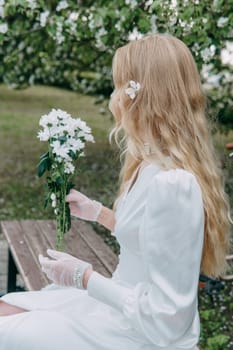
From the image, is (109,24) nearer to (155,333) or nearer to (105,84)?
(155,333)

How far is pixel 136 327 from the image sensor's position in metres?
2.45

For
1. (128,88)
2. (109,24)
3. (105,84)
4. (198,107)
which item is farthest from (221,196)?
(105,84)

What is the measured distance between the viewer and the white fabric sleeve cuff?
249 cm

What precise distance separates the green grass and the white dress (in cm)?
128

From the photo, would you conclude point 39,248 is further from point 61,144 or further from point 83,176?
point 83,176

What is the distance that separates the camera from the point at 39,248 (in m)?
4.79

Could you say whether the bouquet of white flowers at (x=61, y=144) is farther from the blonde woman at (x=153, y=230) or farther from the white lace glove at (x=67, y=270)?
the white lace glove at (x=67, y=270)

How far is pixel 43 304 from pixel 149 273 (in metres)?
0.53

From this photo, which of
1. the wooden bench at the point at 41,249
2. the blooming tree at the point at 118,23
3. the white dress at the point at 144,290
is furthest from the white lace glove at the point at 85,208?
the blooming tree at the point at 118,23

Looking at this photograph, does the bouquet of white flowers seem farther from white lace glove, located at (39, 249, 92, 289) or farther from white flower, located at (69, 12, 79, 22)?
white flower, located at (69, 12, 79, 22)

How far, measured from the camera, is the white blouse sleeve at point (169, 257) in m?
2.40

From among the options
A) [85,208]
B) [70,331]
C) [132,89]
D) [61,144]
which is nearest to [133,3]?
[85,208]

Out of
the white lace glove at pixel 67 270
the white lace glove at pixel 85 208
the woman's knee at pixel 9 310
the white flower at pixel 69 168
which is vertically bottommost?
the woman's knee at pixel 9 310

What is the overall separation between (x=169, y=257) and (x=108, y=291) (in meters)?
0.24
